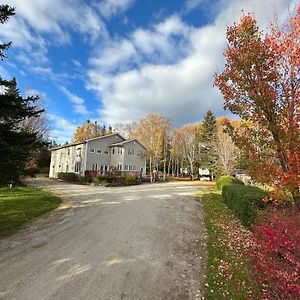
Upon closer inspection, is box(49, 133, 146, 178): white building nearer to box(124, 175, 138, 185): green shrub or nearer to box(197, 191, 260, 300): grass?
box(124, 175, 138, 185): green shrub

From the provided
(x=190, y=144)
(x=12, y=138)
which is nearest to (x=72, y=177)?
(x=12, y=138)

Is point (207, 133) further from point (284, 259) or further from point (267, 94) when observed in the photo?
point (284, 259)

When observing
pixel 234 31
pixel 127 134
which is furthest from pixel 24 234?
pixel 127 134

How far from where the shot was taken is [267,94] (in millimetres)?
7148

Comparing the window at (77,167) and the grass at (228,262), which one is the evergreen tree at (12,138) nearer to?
the grass at (228,262)

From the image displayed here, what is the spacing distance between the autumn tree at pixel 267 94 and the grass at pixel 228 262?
2509 millimetres

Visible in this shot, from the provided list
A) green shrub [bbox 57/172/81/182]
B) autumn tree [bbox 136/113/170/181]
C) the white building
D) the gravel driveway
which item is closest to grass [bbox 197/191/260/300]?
the gravel driveway

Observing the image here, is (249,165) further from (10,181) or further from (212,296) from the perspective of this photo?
(10,181)

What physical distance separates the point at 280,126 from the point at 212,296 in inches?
192

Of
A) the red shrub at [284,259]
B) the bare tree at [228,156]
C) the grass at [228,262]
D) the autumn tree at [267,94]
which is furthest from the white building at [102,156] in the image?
the red shrub at [284,259]

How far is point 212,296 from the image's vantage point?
5.71 meters

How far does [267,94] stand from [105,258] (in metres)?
6.85

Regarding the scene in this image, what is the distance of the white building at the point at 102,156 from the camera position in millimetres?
38531

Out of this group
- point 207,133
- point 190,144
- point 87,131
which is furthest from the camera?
point 87,131
